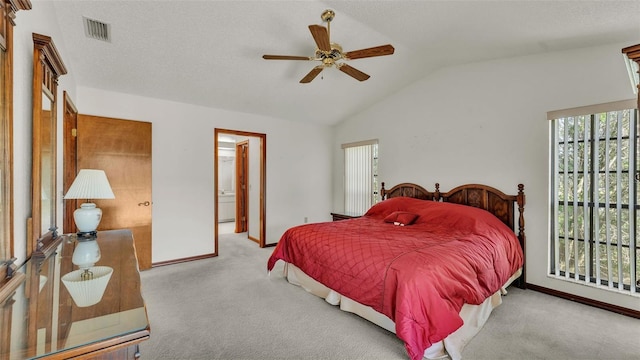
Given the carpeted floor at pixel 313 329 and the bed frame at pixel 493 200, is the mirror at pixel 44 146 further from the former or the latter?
the bed frame at pixel 493 200

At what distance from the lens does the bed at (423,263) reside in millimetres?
1916

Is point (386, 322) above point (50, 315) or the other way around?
the other way around

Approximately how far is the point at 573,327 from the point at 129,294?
10.8 ft

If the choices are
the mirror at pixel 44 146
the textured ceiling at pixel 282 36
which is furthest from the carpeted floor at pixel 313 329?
the textured ceiling at pixel 282 36

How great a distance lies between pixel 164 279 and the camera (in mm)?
3523

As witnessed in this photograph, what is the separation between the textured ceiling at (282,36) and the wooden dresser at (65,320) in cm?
178

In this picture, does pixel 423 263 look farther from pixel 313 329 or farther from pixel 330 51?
pixel 330 51

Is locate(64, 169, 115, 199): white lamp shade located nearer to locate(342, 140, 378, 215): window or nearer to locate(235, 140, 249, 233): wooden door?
locate(342, 140, 378, 215): window

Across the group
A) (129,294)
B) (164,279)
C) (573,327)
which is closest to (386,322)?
(573,327)

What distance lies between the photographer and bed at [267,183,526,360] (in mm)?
1916

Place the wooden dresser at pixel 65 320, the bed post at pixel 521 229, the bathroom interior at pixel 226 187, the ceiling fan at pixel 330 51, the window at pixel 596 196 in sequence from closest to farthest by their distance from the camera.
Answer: the wooden dresser at pixel 65 320 < the ceiling fan at pixel 330 51 < the window at pixel 596 196 < the bed post at pixel 521 229 < the bathroom interior at pixel 226 187

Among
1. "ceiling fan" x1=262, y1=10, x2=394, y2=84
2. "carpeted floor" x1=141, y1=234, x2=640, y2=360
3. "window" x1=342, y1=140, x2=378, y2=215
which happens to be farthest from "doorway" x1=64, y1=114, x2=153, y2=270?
"window" x1=342, y1=140, x2=378, y2=215

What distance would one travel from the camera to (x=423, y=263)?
2098 mm

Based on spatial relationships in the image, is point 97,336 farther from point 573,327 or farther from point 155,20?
point 573,327
